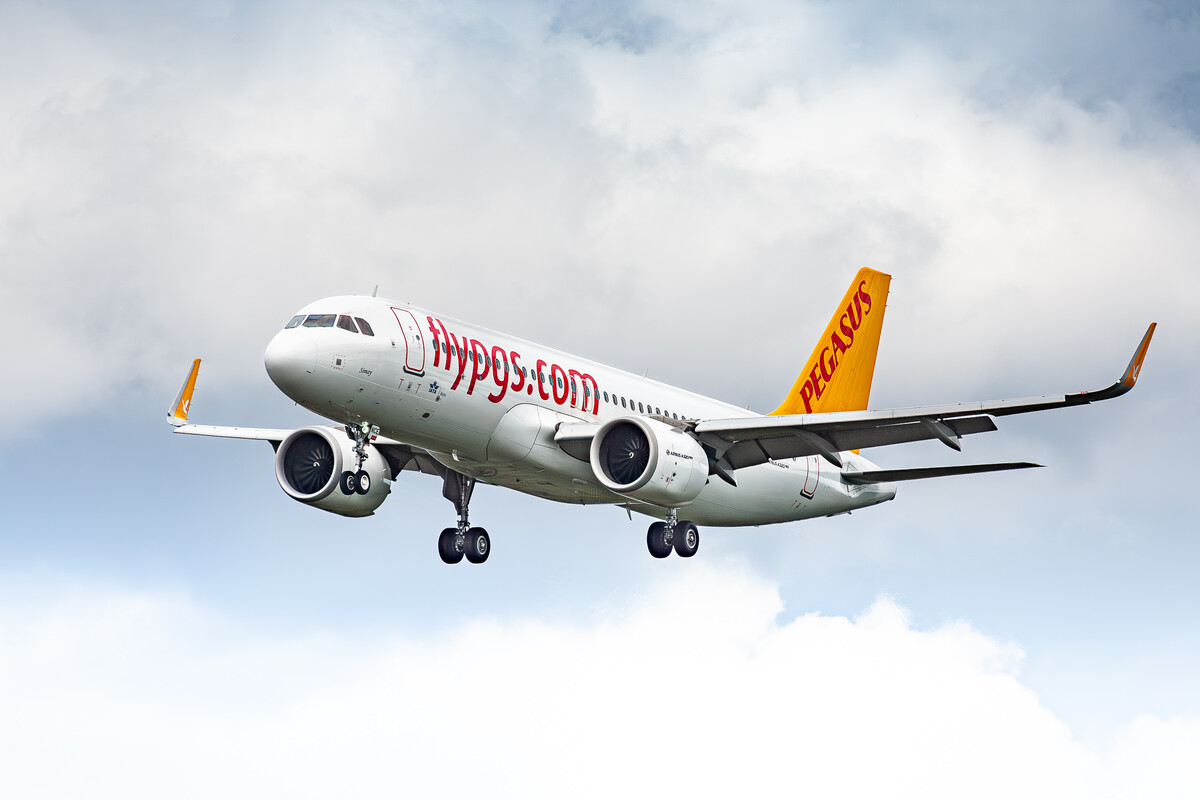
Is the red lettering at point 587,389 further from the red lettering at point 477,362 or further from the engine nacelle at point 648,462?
the red lettering at point 477,362

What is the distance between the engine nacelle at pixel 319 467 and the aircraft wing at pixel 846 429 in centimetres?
994

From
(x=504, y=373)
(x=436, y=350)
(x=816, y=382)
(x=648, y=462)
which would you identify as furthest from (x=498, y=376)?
(x=816, y=382)

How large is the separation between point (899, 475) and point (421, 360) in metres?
16.4

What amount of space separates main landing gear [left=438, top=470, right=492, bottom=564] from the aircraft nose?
954 cm

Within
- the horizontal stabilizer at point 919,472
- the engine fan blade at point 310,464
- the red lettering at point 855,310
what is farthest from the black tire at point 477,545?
the red lettering at point 855,310

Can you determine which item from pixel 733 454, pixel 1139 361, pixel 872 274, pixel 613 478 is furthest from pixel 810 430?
pixel 872 274

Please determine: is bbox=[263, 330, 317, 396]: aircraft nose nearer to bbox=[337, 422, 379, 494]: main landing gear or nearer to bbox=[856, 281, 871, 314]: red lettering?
bbox=[337, 422, 379, 494]: main landing gear

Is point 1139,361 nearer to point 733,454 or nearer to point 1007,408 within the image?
point 1007,408

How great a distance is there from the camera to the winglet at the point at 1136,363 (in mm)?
28391

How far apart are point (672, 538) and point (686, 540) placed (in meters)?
0.40

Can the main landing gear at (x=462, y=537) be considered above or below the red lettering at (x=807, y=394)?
below

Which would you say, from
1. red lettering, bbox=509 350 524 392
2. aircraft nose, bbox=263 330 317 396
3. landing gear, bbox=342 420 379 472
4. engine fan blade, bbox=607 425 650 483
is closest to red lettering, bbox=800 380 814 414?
engine fan blade, bbox=607 425 650 483

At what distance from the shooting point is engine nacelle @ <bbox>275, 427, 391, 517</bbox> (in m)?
38.5

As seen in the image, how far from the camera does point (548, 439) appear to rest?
35312 mm
